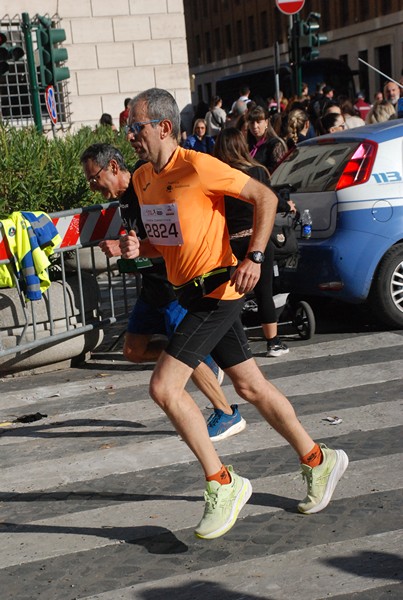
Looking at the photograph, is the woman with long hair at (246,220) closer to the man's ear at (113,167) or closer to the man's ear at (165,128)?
the man's ear at (113,167)

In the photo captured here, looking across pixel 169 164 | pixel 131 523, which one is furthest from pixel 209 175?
pixel 131 523

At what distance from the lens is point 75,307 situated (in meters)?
8.62

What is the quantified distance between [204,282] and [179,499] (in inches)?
45.5

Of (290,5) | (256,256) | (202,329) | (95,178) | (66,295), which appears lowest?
(66,295)

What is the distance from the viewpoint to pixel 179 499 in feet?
17.7

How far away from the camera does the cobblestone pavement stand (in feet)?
14.4

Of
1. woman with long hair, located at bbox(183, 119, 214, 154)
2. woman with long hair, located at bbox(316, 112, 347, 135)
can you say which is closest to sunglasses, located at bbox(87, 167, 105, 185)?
woman with long hair, located at bbox(316, 112, 347, 135)

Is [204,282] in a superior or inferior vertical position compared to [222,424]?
superior

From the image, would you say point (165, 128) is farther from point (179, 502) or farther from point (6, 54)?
point (6, 54)

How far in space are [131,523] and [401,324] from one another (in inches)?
178

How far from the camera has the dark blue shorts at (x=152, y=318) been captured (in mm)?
6688

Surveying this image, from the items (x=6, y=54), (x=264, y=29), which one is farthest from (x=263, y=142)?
(x=264, y=29)

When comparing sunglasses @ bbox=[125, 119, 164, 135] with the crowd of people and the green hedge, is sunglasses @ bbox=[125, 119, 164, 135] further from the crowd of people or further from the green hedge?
the crowd of people

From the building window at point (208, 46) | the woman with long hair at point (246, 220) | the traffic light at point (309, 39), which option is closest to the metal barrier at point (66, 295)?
the woman with long hair at point (246, 220)
